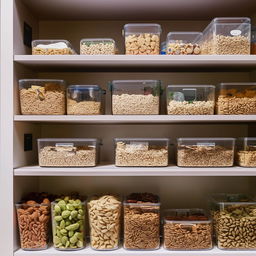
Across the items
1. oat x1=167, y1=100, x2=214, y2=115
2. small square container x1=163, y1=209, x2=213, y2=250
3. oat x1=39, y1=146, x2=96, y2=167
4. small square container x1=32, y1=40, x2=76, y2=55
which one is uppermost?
small square container x1=32, y1=40, x2=76, y2=55

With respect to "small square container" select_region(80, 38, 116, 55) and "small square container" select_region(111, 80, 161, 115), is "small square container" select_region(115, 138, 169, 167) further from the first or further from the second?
"small square container" select_region(80, 38, 116, 55)

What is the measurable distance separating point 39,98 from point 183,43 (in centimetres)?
76

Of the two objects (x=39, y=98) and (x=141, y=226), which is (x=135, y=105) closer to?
(x=39, y=98)

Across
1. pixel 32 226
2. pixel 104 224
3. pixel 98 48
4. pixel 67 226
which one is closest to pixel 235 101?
pixel 98 48

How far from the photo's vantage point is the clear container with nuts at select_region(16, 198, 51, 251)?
1.70 meters

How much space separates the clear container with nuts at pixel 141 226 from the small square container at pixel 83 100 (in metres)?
0.50

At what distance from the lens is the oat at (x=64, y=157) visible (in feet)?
5.73

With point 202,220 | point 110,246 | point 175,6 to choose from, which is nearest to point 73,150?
point 110,246

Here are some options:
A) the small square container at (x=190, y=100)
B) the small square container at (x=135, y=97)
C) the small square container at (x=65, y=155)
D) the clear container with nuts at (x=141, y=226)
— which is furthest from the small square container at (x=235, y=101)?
the small square container at (x=65, y=155)

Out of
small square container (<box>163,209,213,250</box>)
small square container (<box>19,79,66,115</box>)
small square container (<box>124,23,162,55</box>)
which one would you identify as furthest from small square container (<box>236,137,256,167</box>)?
small square container (<box>19,79,66,115</box>)

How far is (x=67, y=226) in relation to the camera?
1.71 m

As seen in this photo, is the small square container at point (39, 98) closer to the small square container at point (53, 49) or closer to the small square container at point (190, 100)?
the small square container at point (53, 49)

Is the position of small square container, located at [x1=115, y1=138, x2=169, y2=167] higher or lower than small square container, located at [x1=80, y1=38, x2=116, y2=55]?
lower

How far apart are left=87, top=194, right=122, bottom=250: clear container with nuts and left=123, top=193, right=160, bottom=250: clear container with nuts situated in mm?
49
